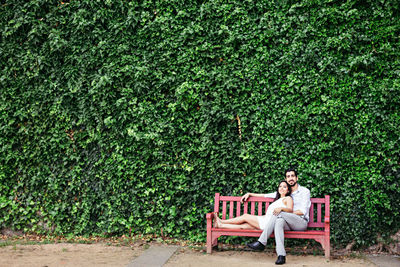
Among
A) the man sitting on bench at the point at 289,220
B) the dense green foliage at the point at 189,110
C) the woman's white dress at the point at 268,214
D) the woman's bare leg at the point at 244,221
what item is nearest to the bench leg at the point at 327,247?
the man sitting on bench at the point at 289,220

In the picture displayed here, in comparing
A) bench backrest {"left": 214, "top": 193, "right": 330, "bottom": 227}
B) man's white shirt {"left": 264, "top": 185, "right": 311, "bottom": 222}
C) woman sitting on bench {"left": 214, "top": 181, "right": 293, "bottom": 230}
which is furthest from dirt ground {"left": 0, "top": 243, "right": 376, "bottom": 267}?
man's white shirt {"left": 264, "top": 185, "right": 311, "bottom": 222}

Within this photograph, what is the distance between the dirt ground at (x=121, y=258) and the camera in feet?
16.1

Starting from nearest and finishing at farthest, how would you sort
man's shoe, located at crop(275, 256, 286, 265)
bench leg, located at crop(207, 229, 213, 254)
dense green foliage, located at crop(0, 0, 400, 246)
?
man's shoe, located at crop(275, 256, 286, 265)
bench leg, located at crop(207, 229, 213, 254)
dense green foliage, located at crop(0, 0, 400, 246)

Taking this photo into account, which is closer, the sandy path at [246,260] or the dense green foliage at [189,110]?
the sandy path at [246,260]

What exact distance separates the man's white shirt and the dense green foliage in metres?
0.34

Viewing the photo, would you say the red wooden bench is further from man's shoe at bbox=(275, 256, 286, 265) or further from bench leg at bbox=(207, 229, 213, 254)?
man's shoe at bbox=(275, 256, 286, 265)

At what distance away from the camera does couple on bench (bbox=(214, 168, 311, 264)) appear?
4.95 m

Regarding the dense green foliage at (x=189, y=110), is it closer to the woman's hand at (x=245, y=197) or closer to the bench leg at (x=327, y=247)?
the woman's hand at (x=245, y=197)

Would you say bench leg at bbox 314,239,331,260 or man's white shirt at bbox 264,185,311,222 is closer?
bench leg at bbox 314,239,331,260

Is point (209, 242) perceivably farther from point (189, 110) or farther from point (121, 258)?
point (189, 110)

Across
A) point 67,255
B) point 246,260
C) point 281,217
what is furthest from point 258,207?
point 67,255

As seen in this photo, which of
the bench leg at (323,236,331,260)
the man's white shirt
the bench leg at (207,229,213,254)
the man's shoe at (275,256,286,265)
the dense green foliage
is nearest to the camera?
the man's shoe at (275,256,286,265)

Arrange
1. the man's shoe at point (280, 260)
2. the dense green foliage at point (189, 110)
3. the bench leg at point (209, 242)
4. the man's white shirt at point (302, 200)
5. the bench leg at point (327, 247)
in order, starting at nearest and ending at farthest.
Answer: the man's shoe at point (280, 260) → the bench leg at point (327, 247) → the man's white shirt at point (302, 200) → the bench leg at point (209, 242) → the dense green foliage at point (189, 110)

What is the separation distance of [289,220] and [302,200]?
41 centimetres
